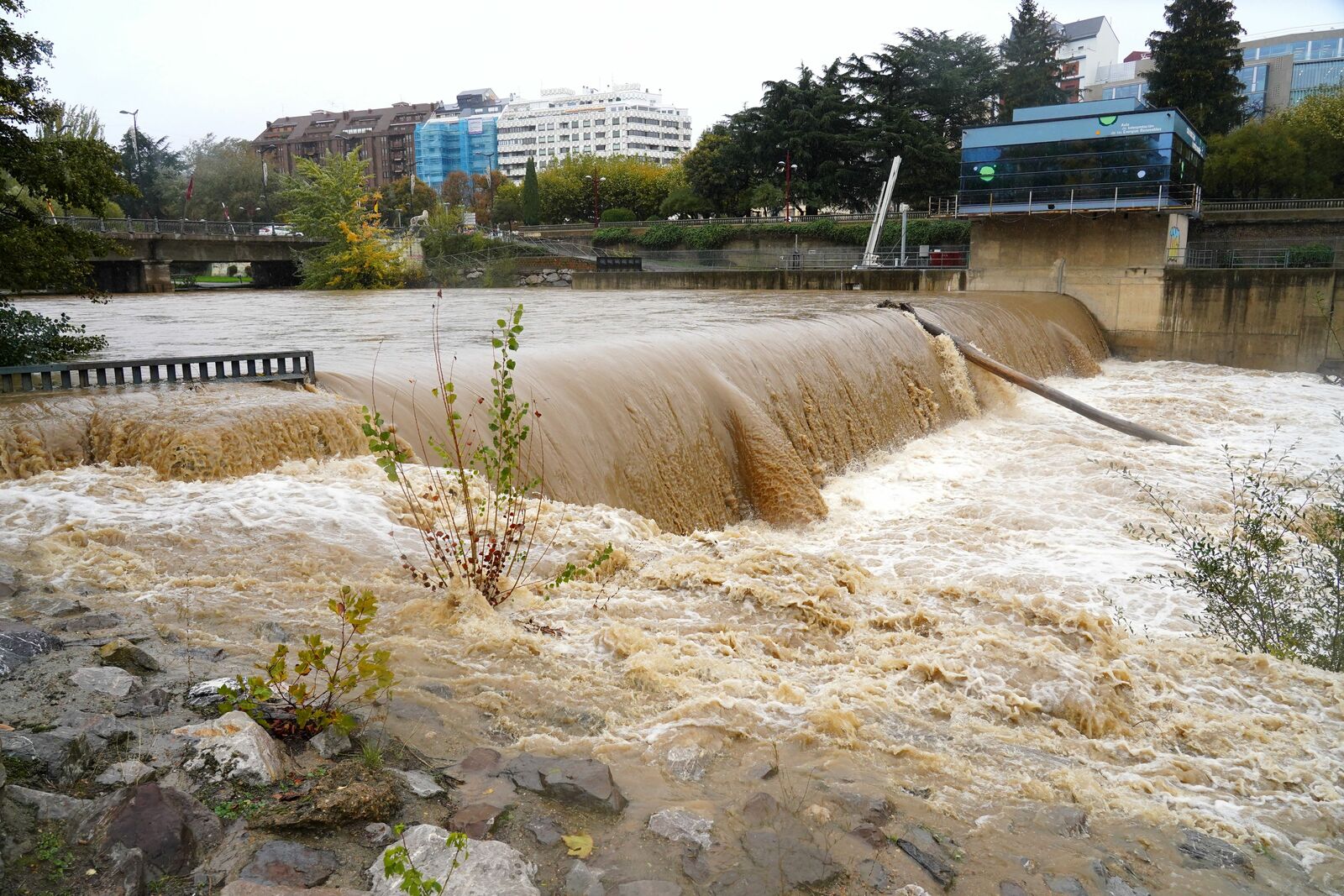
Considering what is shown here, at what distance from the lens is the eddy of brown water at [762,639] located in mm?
4863

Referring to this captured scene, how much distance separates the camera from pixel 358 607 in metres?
4.27

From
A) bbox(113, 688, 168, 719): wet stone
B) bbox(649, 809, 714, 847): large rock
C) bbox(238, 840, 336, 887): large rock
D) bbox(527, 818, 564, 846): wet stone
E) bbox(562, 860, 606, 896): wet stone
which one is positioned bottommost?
bbox(649, 809, 714, 847): large rock

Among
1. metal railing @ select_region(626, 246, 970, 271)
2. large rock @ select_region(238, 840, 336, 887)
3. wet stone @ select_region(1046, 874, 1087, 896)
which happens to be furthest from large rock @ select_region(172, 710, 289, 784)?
metal railing @ select_region(626, 246, 970, 271)

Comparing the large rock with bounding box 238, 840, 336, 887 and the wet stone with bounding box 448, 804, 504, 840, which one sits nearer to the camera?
the large rock with bounding box 238, 840, 336, 887

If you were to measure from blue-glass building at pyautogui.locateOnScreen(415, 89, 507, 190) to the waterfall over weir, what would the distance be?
473ft

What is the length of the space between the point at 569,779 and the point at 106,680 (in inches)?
78.4

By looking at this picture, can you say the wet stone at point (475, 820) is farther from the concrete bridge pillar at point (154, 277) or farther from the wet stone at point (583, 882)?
the concrete bridge pillar at point (154, 277)

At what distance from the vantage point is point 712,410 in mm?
11711

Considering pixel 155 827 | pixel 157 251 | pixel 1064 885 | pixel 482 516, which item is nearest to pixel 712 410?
pixel 482 516

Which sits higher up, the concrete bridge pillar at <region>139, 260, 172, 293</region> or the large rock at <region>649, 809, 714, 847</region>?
the concrete bridge pillar at <region>139, 260, 172, 293</region>

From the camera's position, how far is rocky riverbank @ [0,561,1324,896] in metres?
3.18

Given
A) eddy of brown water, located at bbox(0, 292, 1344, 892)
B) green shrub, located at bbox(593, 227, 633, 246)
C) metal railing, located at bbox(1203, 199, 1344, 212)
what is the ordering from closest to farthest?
1. eddy of brown water, located at bbox(0, 292, 1344, 892)
2. metal railing, located at bbox(1203, 199, 1344, 212)
3. green shrub, located at bbox(593, 227, 633, 246)

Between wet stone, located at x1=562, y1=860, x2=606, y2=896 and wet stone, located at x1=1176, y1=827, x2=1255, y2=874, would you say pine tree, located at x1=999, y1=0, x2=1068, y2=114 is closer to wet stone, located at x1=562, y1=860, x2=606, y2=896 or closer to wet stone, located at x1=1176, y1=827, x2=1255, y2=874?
wet stone, located at x1=1176, y1=827, x2=1255, y2=874

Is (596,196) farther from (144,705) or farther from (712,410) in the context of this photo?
(144,705)
